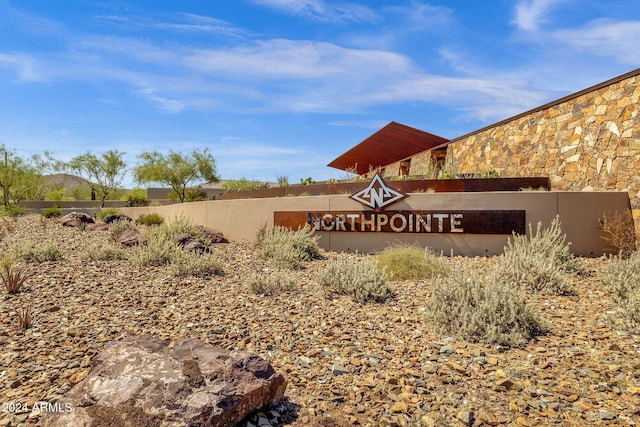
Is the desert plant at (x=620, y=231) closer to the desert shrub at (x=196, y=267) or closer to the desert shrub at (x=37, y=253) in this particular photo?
the desert shrub at (x=196, y=267)

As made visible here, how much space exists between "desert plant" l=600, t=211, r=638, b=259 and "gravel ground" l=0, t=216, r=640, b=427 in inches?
118

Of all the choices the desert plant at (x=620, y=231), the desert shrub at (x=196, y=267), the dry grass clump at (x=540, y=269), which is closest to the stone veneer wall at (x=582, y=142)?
the desert plant at (x=620, y=231)

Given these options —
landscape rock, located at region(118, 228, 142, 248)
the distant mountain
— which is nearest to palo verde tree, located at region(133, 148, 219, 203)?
the distant mountain

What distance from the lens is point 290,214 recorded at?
1284 centimetres

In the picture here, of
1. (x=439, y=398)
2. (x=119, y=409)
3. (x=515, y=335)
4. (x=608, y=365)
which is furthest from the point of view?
(x=515, y=335)

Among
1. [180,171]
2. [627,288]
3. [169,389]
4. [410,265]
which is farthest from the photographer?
[180,171]

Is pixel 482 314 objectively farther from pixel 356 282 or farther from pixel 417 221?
pixel 417 221

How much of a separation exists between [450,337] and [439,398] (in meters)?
1.39

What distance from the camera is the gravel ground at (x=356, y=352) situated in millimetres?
3484

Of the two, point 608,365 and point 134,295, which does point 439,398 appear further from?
point 134,295

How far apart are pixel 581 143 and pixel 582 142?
0.04 meters

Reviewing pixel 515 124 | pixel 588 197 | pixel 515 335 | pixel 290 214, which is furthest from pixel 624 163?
pixel 290 214

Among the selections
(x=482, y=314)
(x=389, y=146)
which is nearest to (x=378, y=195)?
(x=482, y=314)

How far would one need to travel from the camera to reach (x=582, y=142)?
11453mm
